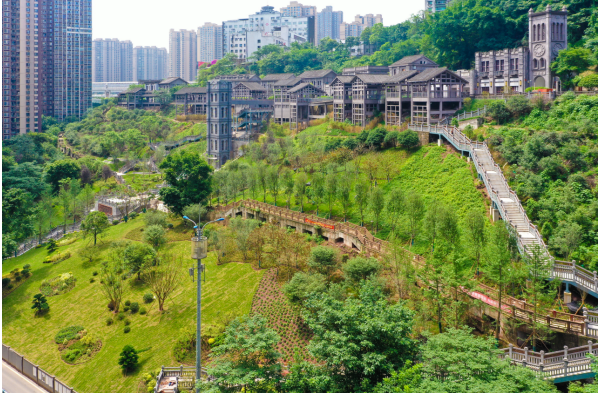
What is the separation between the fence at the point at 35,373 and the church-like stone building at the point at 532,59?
4590cm

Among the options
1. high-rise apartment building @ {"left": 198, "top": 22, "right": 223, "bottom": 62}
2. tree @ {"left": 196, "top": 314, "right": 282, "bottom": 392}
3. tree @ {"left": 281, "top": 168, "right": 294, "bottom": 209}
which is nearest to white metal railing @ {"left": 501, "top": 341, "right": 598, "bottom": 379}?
tree @ {"left": 196, "top": 314, "right": 282, "bottom": 392}

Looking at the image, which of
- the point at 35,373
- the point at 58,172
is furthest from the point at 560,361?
the point at 58,172

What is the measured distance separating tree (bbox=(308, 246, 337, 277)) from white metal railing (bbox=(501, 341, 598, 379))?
12.4 metres

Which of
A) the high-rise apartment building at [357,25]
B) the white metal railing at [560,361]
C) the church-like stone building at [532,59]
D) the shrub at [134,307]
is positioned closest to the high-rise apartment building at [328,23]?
the high-rise apartment building at [357,25]

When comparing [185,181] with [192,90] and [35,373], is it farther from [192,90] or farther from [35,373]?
[192,90]

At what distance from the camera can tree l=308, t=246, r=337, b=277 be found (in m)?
32.0

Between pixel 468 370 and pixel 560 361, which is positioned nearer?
pixel 468 370

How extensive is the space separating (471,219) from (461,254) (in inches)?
82.9

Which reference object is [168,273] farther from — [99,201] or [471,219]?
[99,201]

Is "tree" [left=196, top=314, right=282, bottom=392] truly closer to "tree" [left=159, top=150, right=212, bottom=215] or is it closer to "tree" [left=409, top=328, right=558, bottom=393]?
"tree" [left=409, top=328, right=558, bottom=393]

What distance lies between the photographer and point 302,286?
29.6 m

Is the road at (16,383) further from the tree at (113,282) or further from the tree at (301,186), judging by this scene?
the tree at (301,186)

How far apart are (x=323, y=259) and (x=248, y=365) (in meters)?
12.6

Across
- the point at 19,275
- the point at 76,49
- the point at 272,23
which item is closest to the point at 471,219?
the point at 19,275
